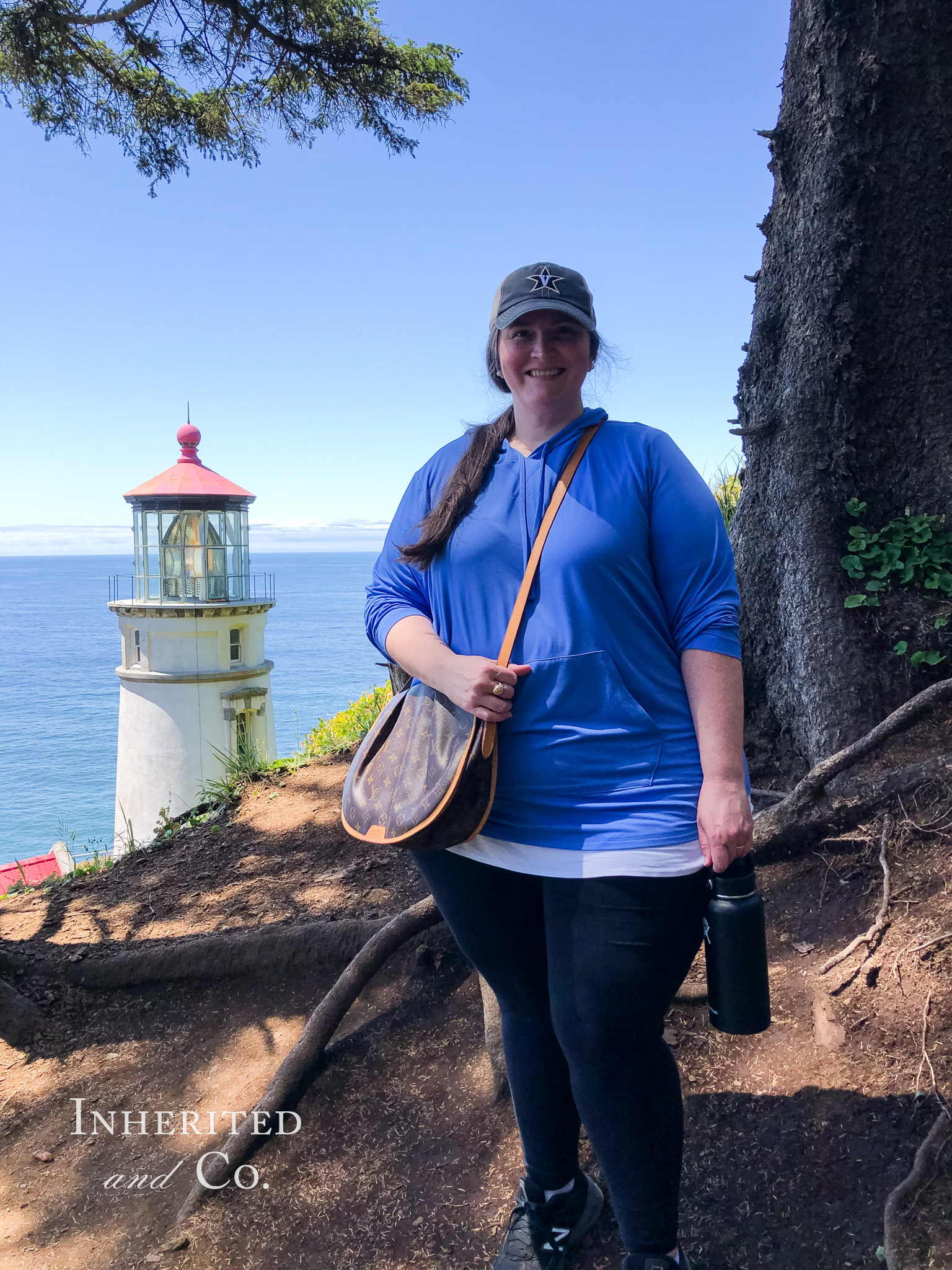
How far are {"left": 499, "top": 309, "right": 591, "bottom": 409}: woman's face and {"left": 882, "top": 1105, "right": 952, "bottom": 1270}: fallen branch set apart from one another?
5.89ft

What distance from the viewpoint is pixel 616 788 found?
5.50ft

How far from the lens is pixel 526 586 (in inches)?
69.2

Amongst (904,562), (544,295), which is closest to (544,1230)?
(544,295)

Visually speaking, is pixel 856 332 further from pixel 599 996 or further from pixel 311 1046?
pixel 311 1046

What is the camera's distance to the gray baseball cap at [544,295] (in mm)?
1812

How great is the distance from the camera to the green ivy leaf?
3285 millimetres

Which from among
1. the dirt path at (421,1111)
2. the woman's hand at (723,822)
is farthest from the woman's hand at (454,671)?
the dirt path at (421,1111)

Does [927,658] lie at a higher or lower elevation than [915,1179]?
higher

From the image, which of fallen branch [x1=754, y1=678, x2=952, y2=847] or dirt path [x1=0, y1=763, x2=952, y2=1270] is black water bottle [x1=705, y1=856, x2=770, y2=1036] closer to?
dirt path [x1=0, y1=763, x2=952, y2=1270]

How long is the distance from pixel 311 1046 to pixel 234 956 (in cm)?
73

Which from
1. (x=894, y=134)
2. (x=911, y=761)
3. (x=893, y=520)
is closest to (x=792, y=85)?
(x=894, y=134)

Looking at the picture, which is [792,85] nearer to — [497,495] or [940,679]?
[940,679]

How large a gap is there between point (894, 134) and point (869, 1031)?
3.10 metres

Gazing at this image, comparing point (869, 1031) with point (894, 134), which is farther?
point (894, 134)
